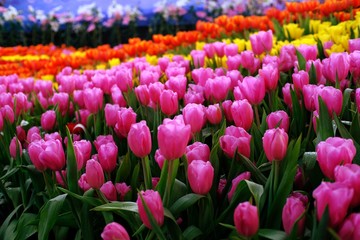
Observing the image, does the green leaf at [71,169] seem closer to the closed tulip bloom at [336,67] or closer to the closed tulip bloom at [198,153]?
the closed tulip bloom at [198,153]

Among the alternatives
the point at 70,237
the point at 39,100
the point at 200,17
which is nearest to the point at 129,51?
the point at 39,100

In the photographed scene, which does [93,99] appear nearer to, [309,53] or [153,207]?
[309,53]

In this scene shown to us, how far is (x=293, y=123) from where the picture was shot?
5.51ft

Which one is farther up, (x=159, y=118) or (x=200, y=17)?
(x=159, y=118)

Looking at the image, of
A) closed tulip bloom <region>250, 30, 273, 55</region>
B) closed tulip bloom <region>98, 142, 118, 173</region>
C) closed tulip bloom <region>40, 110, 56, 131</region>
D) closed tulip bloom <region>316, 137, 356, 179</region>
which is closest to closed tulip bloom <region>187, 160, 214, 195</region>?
closed tulip bloom <region>316, 137, 356, 179</region>

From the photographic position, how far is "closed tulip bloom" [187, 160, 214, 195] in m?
1.18

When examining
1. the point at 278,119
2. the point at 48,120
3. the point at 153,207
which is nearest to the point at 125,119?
the point at 278,119

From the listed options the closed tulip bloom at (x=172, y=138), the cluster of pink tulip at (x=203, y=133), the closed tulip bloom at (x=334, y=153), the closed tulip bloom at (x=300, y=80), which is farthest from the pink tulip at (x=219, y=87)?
the closed tulip bloom at (x=334, y=153)

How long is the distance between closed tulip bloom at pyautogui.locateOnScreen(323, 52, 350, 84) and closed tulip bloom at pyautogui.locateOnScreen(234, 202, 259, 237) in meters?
0.88

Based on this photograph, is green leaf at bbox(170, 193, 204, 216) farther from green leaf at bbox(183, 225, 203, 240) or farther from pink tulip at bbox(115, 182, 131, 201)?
pink tulip at bbox(115, 182, 131, 201)

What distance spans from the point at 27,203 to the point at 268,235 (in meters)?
0.96

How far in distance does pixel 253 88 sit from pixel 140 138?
0.53 metres

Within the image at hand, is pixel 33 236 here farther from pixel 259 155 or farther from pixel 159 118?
pixel 259 155

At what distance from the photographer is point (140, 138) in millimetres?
1296
